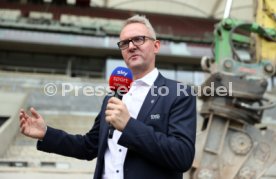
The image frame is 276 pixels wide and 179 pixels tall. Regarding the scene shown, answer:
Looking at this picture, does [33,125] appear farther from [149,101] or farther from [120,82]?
[149,101]

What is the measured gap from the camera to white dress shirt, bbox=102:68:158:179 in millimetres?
2213

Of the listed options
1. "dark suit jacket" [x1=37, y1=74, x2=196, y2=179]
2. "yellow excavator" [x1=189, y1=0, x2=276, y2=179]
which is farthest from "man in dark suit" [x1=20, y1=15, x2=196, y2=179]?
"yellow excavator" [x1=189, y1=0, x2=276, y2=179]

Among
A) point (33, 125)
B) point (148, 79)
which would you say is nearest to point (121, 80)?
point (148, 79)

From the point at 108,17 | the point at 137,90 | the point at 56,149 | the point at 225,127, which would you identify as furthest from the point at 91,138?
the point at 108,17

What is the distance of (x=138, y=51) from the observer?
7.57 feet

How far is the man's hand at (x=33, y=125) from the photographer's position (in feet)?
8.26

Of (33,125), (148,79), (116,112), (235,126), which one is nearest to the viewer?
(116,112)

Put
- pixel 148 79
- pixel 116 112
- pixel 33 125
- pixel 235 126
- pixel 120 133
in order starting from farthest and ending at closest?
pixel 235 126
pixel 33 125
pixel 148 79
pixel 120 133
pixel 116 112

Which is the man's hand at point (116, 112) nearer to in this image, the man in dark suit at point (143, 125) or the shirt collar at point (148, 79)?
the man in dark suit at point (143, 125)

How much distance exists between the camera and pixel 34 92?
624 inches

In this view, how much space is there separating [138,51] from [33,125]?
0.72 metres

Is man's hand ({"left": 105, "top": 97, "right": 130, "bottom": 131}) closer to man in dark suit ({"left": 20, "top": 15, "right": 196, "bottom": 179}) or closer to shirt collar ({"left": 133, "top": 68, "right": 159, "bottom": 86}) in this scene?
man in dark suit ({"left": 20, "top": 15, "right": 196, "bottom": 179})

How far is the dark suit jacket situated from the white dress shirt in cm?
3

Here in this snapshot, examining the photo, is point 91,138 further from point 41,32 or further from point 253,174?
point 41,32
